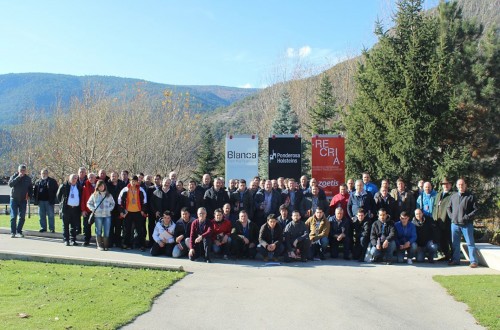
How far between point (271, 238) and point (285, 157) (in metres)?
3.87

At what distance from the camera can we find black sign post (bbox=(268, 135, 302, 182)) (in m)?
15.1

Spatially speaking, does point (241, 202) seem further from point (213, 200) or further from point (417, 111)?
point (417, 111)

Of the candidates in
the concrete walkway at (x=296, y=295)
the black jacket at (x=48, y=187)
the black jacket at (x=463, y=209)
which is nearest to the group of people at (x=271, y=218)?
the black jacket at (x=463, y=209)

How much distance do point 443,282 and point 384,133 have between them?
7549mm

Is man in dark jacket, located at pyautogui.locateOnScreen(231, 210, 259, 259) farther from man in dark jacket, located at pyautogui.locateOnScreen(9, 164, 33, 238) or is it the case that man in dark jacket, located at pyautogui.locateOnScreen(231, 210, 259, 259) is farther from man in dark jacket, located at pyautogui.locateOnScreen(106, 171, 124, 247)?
man in dark jacket, located at pyautogui.locateOnScreen(9, 164, 33, 238)

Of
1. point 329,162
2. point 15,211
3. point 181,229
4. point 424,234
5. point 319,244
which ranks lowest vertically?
point 319,244

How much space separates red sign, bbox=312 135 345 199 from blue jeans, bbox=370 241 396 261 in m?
3.44

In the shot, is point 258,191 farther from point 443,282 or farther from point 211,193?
point 443,282

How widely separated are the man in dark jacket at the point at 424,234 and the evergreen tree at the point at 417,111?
10.4 ft

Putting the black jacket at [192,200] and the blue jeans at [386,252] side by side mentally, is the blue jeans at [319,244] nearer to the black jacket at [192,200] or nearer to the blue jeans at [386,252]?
the blue jeans at [386,252]

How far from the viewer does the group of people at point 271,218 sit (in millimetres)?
11828

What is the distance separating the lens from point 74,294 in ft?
26.5

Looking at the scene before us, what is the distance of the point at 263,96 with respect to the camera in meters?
44.2

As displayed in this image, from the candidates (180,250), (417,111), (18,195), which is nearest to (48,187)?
(18,195)
